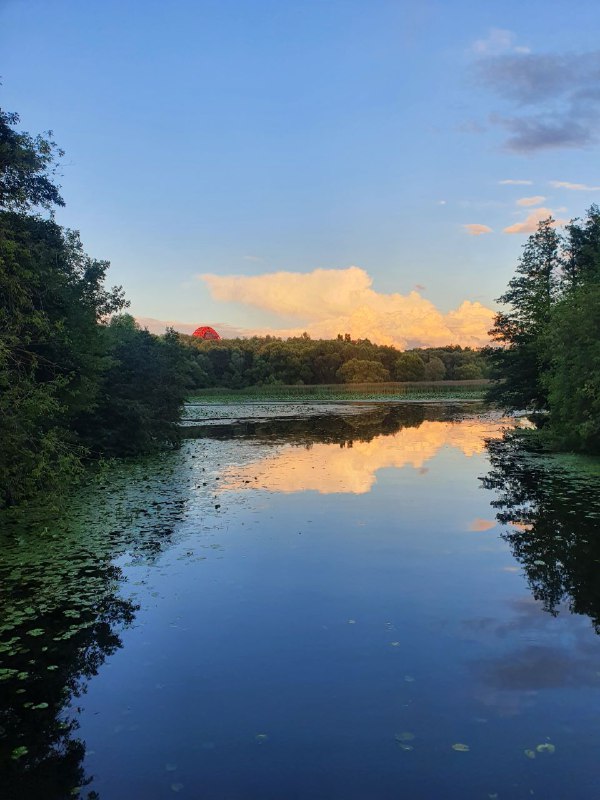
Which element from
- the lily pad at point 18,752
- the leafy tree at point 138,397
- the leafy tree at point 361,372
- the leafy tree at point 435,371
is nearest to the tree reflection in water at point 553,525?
the lily pad at point 18,752

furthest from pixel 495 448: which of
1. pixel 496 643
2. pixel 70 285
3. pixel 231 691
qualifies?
pixel 231 691

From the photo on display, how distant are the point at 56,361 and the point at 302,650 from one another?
53.4 ft

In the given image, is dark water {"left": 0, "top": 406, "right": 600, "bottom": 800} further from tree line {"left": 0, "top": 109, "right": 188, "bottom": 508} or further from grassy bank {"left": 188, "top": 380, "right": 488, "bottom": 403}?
grassy bank {"left": 188, "top": 380, "right": 488, "bottom": 403}

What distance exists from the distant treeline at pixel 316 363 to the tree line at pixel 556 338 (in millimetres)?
93463

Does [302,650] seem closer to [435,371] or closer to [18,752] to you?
[18,752]

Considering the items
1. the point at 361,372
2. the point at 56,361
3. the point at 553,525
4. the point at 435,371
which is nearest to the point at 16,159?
the point at 56,361

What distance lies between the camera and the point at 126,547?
13344 mm

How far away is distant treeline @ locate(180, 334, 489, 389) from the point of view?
481ft

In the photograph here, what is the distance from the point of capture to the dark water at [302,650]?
574cm

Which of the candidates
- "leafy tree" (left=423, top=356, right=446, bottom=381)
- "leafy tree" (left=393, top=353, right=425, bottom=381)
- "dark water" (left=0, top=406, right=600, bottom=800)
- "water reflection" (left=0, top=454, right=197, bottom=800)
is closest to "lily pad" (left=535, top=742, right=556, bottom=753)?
"dark water" (left=0, top=406, right=600, bottom=800)

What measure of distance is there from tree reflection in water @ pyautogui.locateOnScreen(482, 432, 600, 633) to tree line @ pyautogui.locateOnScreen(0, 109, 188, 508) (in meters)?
10.4

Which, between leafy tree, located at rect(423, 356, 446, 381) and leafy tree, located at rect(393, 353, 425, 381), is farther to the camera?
leafy tree, located at rect(393, 353, 425, 381)

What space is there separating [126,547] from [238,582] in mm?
3529

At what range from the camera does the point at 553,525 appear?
14.8 meters
